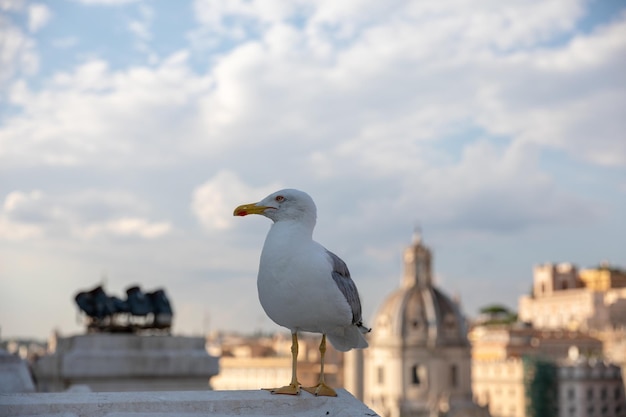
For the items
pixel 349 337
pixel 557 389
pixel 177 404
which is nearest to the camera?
pixel 177 404

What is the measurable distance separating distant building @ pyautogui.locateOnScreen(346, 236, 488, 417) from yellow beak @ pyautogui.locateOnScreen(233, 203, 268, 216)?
59.8 meters

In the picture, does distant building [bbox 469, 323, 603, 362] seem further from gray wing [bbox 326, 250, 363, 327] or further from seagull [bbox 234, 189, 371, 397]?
seagull [bbox 234, 189, 371, 397]

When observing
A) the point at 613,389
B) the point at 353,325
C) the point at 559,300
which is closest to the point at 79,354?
the point at 353,325

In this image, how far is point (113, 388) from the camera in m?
13.3

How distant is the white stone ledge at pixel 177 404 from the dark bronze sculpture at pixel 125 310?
1072 cm

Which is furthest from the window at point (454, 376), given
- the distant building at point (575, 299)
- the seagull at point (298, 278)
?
the seagull at point (298, 278)

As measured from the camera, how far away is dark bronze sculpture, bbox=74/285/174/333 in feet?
51.2

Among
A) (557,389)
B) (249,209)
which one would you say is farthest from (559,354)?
(249,209)

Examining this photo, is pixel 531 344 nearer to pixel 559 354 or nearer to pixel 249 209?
pixel 559 354

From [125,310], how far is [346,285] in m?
10.9

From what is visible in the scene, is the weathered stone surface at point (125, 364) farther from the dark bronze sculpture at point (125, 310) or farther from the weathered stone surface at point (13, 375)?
the weathered stone surface at point (13, 375)

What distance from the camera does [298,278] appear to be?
528 centimetres

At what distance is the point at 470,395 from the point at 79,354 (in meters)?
55.3

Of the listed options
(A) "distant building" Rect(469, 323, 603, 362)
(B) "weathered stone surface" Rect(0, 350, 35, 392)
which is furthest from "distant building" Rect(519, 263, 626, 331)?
(B) "weathered stone surface" Rect(0, 350, 35, 392)
